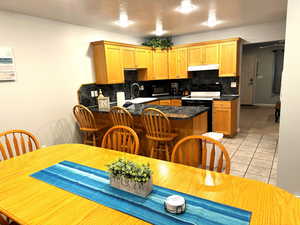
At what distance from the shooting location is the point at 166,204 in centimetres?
106

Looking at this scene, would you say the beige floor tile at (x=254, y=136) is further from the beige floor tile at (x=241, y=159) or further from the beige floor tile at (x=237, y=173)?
the beige floor tile at (x=237, y=173)

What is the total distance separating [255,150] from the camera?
12.6 feet

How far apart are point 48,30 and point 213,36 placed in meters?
3.72

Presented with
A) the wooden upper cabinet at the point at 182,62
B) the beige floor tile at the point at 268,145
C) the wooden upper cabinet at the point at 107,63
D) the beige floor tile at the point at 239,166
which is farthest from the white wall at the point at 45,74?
the beige floor tile at the point at 268,145

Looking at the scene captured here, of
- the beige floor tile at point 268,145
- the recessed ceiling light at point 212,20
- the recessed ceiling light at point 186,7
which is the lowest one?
the beige floor tile at point 268,145

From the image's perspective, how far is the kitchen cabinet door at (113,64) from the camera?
409cm

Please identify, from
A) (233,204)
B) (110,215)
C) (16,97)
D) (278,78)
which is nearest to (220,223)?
(233,204)

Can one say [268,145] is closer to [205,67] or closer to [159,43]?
[205,67]

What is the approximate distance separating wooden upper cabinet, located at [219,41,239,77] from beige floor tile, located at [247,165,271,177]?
2.26 m

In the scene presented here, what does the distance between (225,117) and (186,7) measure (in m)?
2.48

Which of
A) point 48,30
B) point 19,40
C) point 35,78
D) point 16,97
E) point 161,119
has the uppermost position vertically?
point 48,30

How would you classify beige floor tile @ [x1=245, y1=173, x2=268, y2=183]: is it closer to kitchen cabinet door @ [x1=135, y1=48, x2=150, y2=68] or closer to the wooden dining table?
the wooden dining table

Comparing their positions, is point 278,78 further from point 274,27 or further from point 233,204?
point 233,204

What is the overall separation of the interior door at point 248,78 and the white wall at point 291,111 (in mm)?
6993
